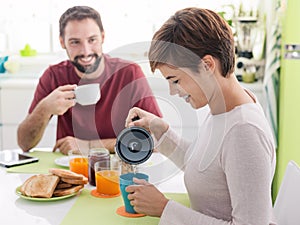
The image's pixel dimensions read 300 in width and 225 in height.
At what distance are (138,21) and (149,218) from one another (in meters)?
2.36

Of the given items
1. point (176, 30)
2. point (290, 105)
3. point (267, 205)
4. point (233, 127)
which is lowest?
point (290, 105)

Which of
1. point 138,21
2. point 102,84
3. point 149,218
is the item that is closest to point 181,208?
point 149,218

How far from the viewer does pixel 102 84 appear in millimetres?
2176

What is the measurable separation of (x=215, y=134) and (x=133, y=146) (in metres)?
0.23

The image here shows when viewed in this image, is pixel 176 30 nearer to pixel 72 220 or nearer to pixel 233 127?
pixel 233 127

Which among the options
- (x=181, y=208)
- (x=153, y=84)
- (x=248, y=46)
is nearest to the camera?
(x=181, y=208)

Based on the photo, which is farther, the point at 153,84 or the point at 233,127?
the point at 153,84

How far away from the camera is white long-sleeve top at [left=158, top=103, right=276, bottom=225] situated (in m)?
1.08

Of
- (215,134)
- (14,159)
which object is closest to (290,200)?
(215,134)

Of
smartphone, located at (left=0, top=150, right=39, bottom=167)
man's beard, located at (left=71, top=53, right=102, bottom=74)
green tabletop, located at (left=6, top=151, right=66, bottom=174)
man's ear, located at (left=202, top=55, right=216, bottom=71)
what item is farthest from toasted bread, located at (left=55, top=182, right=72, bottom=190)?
man's beard, located at (left=71, top=53, right=102, bottom=74)

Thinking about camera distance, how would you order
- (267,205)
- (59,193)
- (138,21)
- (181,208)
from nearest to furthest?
(267,205) → (181,208) → (59,193) → (138,21)

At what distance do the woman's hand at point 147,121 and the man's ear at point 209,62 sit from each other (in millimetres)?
344

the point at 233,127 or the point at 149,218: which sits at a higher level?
the point at 233,127

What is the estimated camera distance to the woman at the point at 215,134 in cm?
108
